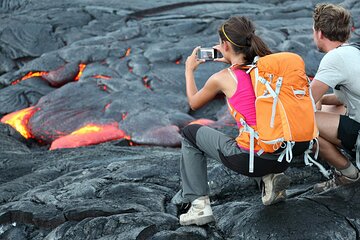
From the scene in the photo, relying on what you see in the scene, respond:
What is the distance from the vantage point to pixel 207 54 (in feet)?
14.7

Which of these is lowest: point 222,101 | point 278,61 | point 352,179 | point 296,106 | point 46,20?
point 222,101

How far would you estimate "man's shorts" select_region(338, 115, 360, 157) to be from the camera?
453 cm

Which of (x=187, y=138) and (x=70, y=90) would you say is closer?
(x=187, y=138)

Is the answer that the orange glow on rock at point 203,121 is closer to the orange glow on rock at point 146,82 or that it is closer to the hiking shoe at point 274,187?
the orange glow on rock at point 146,82

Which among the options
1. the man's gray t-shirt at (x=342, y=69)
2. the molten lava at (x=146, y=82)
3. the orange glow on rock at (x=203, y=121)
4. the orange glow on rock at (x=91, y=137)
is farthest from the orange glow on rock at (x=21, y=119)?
the man's gray t-shirt at (x=342, y=69)

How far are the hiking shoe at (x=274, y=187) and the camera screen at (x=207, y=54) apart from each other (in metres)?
1.15

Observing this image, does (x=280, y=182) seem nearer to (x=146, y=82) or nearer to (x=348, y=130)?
(x=348, y=130)

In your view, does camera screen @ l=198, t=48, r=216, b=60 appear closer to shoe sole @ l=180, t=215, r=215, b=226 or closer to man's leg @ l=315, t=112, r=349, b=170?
man's leg @ l=315, t=112, r=349, b=170

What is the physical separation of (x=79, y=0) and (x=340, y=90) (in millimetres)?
14231

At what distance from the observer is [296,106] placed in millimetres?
3855

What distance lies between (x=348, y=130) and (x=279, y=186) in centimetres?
87

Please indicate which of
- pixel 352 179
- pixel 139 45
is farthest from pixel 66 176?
pixel 139 45

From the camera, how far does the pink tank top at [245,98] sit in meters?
3.97

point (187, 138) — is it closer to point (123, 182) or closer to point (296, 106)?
point (296, 106)
